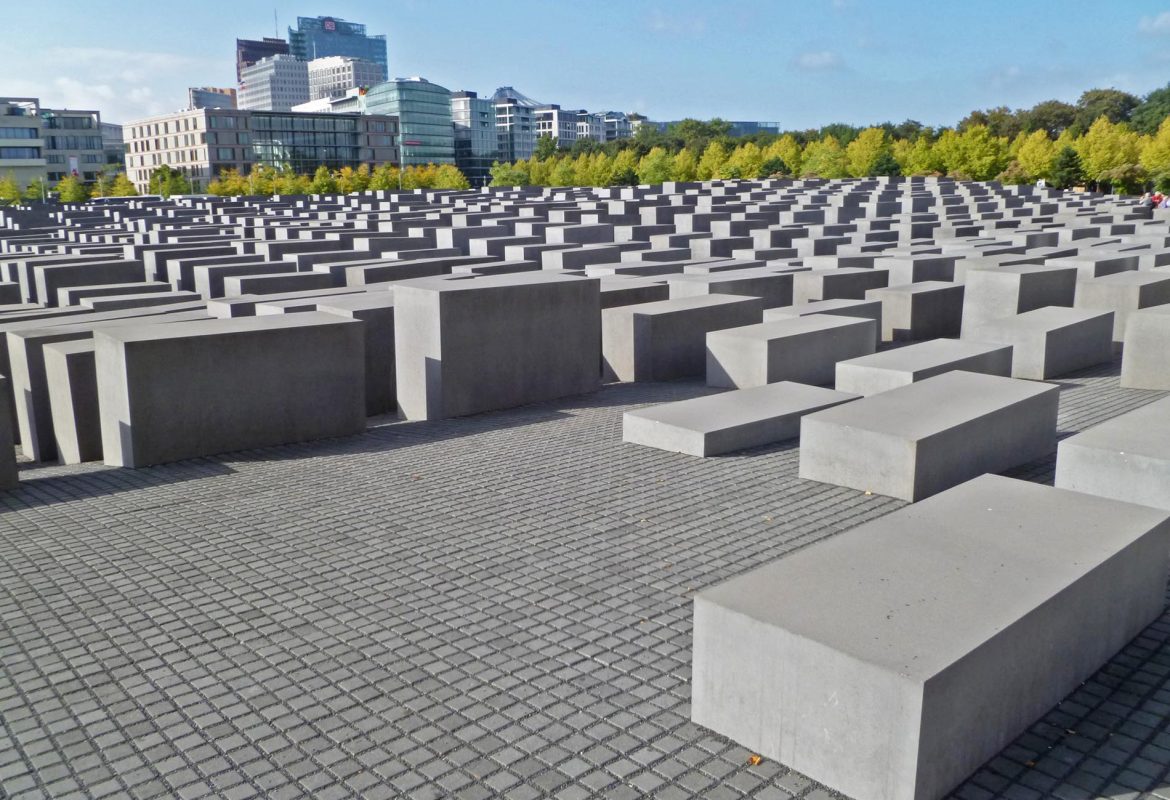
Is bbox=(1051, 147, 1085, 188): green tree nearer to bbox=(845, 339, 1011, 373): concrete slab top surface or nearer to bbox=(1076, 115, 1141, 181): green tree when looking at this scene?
bbox=(1076, 115, 1141, 181): green tree

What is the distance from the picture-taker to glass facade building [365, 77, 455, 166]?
12838cm

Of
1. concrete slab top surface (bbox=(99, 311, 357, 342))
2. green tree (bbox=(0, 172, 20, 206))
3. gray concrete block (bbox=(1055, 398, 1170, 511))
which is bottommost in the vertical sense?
gray concrete block (bbox=(1055, 398, 1170, 511))

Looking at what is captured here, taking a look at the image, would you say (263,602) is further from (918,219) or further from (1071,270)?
(918,219)

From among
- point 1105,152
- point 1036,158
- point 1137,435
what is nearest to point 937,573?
point 1137,435

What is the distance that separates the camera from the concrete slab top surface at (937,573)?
156 inches

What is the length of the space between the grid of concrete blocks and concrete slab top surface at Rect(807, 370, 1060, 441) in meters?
0.04

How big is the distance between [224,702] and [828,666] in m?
2.68

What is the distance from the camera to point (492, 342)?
34.7 feet

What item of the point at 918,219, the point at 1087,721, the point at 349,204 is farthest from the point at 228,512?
the point at 349,204

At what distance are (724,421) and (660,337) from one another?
3721mm

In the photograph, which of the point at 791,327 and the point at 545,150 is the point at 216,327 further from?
the point at 545,150

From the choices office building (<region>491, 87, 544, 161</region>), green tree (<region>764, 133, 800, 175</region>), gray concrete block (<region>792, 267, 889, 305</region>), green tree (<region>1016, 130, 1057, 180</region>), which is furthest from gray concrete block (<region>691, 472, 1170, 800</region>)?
office building (<region>491, 87, 544, 161</region>)

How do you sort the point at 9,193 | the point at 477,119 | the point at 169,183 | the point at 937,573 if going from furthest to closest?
the point at 477,119 < the point at 169,183 < the point at 9,193 < the point at 937,573

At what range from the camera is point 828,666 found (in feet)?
12.6
